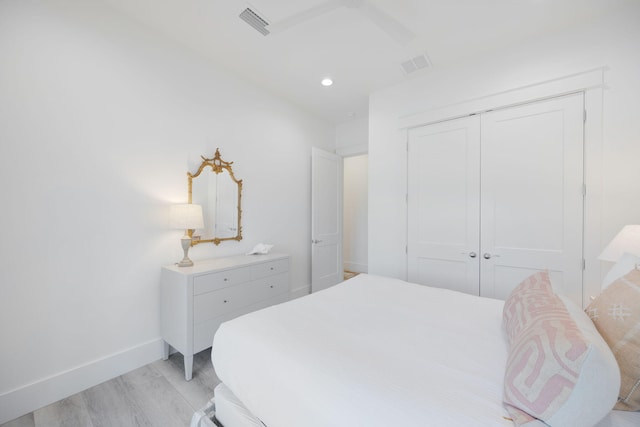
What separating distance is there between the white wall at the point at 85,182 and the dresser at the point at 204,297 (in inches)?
8.1

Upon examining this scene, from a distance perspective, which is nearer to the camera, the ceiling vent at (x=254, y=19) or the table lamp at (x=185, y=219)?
the ceiling vent at (x=254, y=19)

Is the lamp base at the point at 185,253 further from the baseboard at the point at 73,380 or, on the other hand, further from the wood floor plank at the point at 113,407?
the wood floor plank at the point at 113,407

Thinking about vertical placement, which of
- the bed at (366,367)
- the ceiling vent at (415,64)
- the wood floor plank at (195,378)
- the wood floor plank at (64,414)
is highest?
the ceiling vent at (415,64)

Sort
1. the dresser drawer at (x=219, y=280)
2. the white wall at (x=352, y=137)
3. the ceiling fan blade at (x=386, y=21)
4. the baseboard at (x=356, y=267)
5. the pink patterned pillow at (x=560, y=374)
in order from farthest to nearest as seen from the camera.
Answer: the baseboard at (x=356, y=267), the white wall at (x=352, y=137), the dresser drawer at (x=219, y=280), the ceiling fan blade at (x=386, y=21), the pink patterned pillow at (x=560, y=374)

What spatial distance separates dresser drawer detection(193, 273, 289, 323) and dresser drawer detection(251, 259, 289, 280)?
4 centimetres

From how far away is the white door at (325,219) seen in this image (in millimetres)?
3717

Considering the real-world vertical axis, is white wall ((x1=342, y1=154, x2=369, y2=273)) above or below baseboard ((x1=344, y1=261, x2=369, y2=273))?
above

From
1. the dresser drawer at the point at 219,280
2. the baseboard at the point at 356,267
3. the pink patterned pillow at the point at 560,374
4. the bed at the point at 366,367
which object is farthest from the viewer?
the baseboard at the point at 356,267

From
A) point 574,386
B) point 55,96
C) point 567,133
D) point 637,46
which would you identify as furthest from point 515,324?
point 55,96

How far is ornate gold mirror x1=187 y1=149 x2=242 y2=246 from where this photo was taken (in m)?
2.54

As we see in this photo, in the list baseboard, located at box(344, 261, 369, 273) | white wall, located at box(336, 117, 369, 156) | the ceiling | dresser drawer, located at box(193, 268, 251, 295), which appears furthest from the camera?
baseboard, located at box(344, 261, 369, 273)

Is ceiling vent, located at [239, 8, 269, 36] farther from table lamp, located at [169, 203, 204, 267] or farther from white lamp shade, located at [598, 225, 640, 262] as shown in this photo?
white lamp shade, located at [598, 225, 640, 262]

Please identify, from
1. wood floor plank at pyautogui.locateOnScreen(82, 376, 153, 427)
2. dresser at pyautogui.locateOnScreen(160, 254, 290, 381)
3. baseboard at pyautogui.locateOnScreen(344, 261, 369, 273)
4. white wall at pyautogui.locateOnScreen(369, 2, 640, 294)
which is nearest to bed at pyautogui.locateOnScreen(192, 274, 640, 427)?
wood floor plank at pyautogui.locateOnScreen(82, 376, 153, 427)

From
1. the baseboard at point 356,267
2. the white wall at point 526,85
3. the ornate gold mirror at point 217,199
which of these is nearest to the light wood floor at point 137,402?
the ornate gold mirror at point 217,199
